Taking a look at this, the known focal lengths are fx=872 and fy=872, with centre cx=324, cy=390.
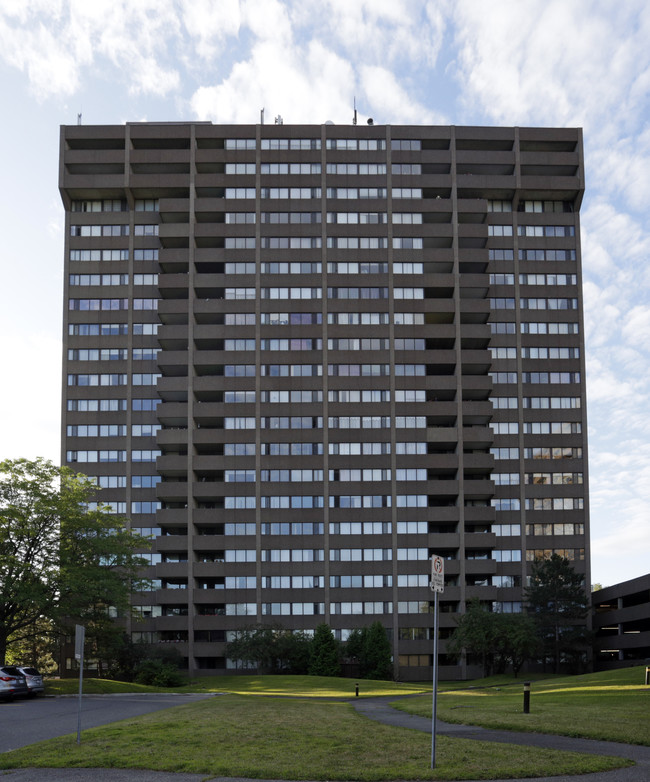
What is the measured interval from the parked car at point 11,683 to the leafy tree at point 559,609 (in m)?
60.2

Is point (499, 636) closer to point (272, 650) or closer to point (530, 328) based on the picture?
point (272, 650)

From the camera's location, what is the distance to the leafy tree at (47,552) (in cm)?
5912

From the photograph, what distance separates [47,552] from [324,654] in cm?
3593

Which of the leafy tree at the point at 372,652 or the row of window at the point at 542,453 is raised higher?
the row of window at the point at 542,453

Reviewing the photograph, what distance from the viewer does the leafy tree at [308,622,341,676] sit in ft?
285

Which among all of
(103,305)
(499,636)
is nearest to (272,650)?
(499,636)

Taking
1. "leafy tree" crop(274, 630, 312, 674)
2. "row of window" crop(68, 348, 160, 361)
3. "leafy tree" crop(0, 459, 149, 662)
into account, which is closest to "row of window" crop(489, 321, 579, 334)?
"row of window" crop(68, 348, 160, 361)

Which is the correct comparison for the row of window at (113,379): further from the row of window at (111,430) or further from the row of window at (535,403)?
the row of window at (535,403)

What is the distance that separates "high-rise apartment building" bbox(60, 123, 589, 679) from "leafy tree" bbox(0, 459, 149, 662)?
1371 inches

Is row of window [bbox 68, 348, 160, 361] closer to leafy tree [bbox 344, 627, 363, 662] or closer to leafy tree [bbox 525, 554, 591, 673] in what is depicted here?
leafy tree [bbox 344, 627, 363, 662]

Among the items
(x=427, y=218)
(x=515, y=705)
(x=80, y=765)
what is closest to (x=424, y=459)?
(x=427, y=218)

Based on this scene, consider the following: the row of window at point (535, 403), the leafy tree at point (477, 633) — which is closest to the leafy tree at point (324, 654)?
the leafy tree at point (477, 633)

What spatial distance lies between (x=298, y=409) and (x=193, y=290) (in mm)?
19358

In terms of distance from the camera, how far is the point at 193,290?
105312 mm
